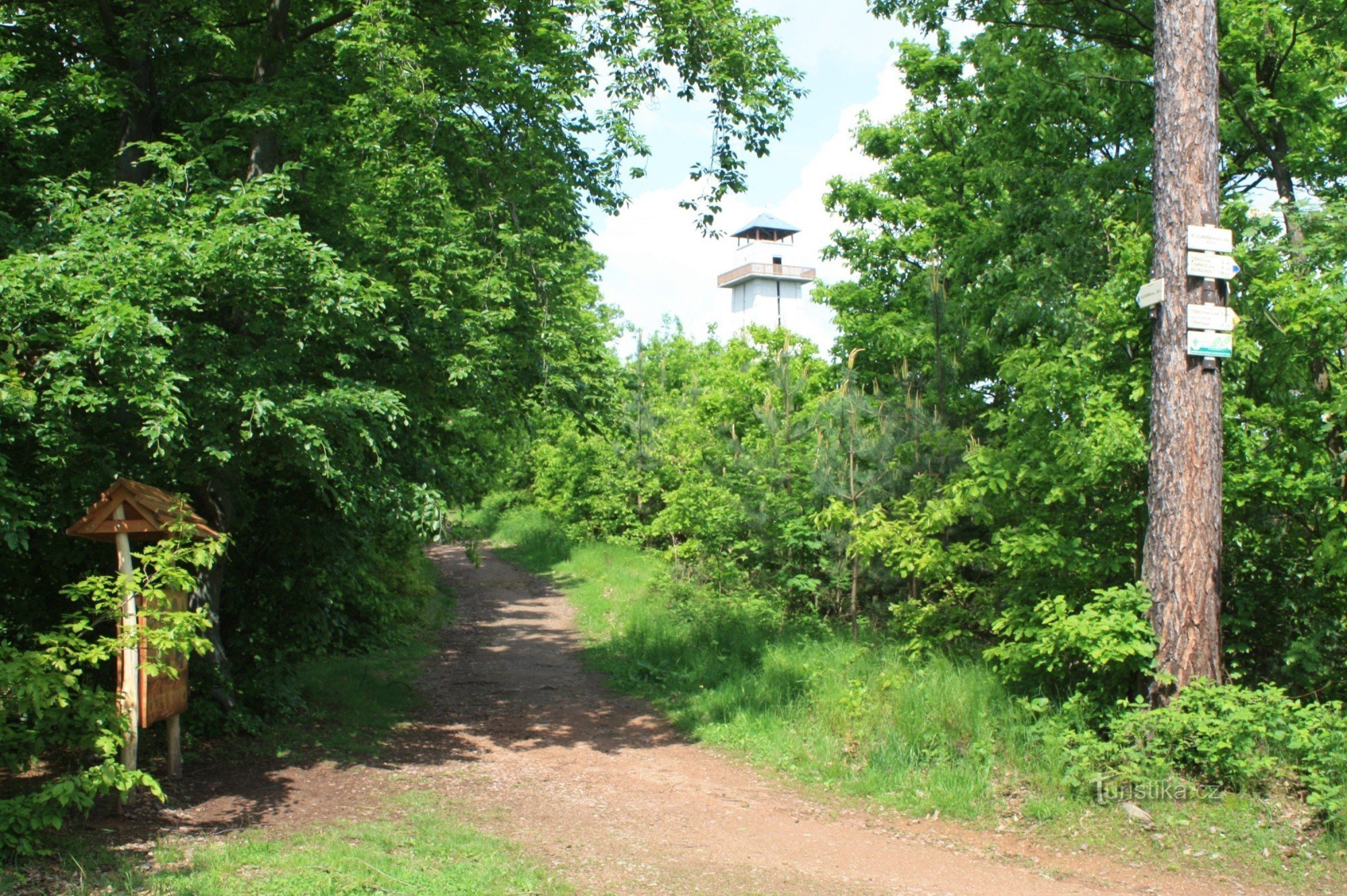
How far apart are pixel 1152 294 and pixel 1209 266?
42 cm

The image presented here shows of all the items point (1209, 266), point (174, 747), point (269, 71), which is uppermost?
point (269, 71)

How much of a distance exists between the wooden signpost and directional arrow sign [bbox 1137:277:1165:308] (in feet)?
23.1

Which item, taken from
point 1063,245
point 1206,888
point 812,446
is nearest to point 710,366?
point 812,446

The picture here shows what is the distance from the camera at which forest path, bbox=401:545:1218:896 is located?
6035mm

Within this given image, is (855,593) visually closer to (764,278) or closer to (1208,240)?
(1208,240)

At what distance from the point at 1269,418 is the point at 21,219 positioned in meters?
9.73

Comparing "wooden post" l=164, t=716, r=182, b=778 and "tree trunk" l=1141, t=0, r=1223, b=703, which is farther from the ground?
"tree trunk" l=1141, t=0, r=1223, b=703

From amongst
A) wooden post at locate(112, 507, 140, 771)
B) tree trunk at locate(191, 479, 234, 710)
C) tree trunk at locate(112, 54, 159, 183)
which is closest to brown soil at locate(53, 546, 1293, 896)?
wooden post at locate(112, 507, 140, 771)

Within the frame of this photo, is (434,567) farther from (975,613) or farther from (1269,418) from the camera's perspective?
(1269,418)

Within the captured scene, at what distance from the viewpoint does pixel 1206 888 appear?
5785 mm

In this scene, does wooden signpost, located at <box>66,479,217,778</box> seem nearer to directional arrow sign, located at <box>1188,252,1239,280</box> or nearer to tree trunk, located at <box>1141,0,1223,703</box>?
tree trunk, located at <box>1141,0,1223,703</box>

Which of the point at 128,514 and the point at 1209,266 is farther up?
the point at 1209,266

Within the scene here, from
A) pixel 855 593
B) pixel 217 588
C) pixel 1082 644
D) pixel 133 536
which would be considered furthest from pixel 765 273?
pixel 133 536

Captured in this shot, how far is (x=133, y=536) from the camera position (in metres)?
7.06
